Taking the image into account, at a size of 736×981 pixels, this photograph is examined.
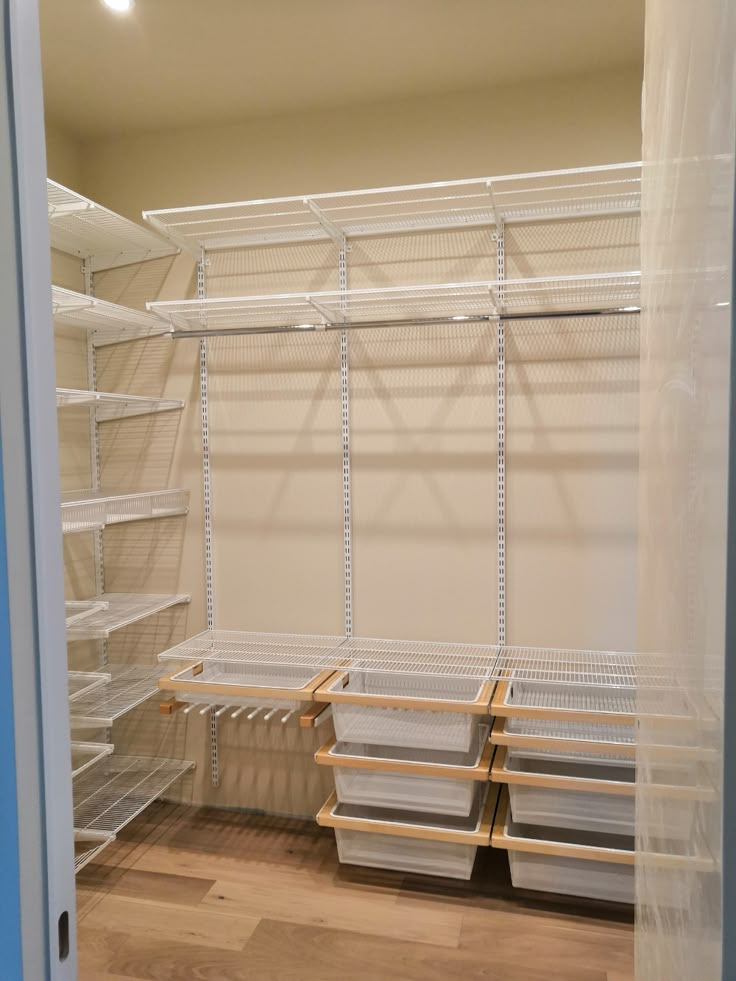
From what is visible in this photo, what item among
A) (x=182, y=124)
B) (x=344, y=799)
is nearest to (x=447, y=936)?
(x=344, y=799)

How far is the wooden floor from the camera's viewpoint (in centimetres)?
192

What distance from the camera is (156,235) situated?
8.65ft

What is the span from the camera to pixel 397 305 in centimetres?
247

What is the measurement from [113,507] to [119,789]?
1.04 m

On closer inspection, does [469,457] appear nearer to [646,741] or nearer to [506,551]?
[506,551]

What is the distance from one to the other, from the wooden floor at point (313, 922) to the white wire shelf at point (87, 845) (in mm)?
62

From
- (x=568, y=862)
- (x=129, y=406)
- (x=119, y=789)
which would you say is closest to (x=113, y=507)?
(x=129, y=406)

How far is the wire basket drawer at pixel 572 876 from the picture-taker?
6.88 feet

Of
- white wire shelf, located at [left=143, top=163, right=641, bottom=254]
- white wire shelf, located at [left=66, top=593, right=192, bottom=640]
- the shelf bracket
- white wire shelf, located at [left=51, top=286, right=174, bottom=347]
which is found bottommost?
white wire shelf, located at [left=66, top=593, right=192, bottom=640]

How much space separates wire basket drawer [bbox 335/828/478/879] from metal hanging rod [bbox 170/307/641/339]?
1.57 m

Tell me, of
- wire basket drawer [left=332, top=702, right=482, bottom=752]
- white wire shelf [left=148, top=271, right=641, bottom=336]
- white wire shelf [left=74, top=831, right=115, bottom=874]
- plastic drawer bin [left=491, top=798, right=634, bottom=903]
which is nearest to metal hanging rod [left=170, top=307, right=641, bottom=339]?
white wire shelf [left=148, top=271, right=641, bottom=336]

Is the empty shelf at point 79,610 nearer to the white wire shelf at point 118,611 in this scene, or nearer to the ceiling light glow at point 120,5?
the white wire shelf at point 118,611

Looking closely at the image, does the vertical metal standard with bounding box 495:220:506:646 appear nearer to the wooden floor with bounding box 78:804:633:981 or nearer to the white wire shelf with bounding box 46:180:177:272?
the wooden floor with bounding box 78:804:633:981

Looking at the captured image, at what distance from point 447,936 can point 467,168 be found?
2.29m
